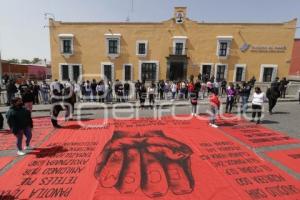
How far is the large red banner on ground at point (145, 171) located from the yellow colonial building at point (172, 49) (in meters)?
18.6

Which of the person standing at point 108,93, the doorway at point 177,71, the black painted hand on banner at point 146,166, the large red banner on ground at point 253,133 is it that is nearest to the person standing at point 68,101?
the black painted hand on banner at point 146,166

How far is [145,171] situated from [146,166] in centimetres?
26

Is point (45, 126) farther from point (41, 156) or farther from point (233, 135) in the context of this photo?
point (233, 135)

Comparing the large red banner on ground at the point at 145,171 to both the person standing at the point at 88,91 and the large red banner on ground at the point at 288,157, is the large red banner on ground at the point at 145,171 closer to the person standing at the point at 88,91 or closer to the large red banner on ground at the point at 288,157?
the large red banner on ground at the point at 288,157

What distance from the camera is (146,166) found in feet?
17.9

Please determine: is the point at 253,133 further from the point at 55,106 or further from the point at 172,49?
the point at 172,49

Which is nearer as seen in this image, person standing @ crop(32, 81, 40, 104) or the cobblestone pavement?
the cobblestone pavement

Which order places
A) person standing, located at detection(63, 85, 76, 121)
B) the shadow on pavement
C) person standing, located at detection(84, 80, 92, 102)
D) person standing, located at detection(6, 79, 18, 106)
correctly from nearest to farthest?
the shadow on pavement, person standing, located at detection(63, 85, 76, 121), person standing, located at detection(6, 79, 18, 106), person standing, located at detection(84, 80, 92, 102)

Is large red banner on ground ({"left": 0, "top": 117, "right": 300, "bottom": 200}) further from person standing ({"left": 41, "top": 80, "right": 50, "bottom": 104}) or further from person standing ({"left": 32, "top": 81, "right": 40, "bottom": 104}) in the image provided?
person standing ({"left": 41, "top": 80, "right": 50, "bottom": 104})

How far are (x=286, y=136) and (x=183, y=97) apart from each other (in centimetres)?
937

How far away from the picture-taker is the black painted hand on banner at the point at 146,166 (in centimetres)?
459

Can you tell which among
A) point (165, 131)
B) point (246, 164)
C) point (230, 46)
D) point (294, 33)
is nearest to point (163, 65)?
point (230, 46)

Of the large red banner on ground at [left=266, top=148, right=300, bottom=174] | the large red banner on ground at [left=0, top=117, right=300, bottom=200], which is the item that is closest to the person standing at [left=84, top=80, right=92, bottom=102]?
the large red banner on ground at [left=0, top=117, right=300, bottom=200]

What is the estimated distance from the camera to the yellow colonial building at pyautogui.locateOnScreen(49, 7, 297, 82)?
79.6ft
